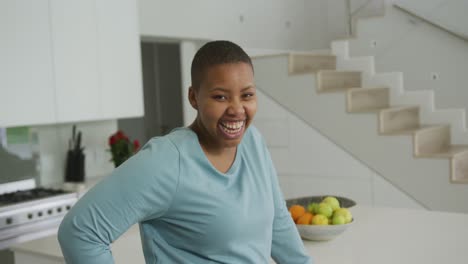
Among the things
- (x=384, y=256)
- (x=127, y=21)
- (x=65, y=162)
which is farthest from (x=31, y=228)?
(x=384, y=256)

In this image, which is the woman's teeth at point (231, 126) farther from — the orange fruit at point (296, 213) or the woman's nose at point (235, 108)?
the orange fruit at point (296, 213)

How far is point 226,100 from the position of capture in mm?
1062

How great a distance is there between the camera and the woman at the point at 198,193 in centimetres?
99

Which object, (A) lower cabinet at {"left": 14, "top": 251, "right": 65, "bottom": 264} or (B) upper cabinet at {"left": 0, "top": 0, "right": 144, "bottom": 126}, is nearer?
(A) lower cabinet at {"left": 14, "top": 251, "right": 65, "bottom": 264}

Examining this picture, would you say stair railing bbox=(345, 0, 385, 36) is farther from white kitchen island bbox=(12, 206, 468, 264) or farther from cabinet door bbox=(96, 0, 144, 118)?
white kitchen island bbox=(12, 206, 468, 264)

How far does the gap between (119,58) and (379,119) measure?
2.11m

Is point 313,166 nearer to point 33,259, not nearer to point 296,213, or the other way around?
point 296,213

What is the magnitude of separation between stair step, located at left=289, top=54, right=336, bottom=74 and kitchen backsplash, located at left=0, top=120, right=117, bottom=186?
1.72 meters

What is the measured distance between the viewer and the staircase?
4.12 metres

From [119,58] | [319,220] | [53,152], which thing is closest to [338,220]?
[319,220]

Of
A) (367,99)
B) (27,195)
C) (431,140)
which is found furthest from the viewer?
(367,99)

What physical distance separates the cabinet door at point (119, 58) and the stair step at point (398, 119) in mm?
1981

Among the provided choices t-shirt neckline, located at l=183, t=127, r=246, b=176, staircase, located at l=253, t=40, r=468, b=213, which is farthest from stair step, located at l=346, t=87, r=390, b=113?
t-shirt neckline, located at l=183, t=127, r=246, b=176

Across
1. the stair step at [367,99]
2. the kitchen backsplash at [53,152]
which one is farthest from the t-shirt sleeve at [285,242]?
the stair step at [367,99]
